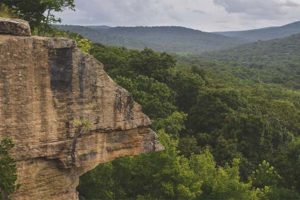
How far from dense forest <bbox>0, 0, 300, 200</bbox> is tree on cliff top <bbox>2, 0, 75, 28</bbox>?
381mm

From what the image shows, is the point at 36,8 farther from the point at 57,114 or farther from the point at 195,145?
the point at 195,145

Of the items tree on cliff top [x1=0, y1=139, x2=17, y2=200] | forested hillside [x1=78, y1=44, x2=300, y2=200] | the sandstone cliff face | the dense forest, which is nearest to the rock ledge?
the sandstone cliff face

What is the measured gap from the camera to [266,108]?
6050 cm

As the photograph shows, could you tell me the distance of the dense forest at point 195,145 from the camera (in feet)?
100

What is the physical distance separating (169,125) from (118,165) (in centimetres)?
1179

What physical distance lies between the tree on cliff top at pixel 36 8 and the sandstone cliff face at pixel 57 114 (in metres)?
6.74

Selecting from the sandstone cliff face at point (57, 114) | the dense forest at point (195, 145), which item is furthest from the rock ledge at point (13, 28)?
the dense forest at point (195, 145)

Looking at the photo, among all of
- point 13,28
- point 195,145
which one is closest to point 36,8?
point 13,28

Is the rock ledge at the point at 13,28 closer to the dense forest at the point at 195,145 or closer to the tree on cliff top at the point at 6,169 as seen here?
the tree on cliff top at the point at 6,169

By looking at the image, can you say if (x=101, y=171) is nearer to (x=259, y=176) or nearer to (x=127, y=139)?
(x=127, y=139)

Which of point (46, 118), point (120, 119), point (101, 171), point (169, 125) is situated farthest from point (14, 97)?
point (169, 125)

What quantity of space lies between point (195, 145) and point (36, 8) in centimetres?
2240

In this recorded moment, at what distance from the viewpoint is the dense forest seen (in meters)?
30.6

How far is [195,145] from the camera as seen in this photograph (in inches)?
1730
